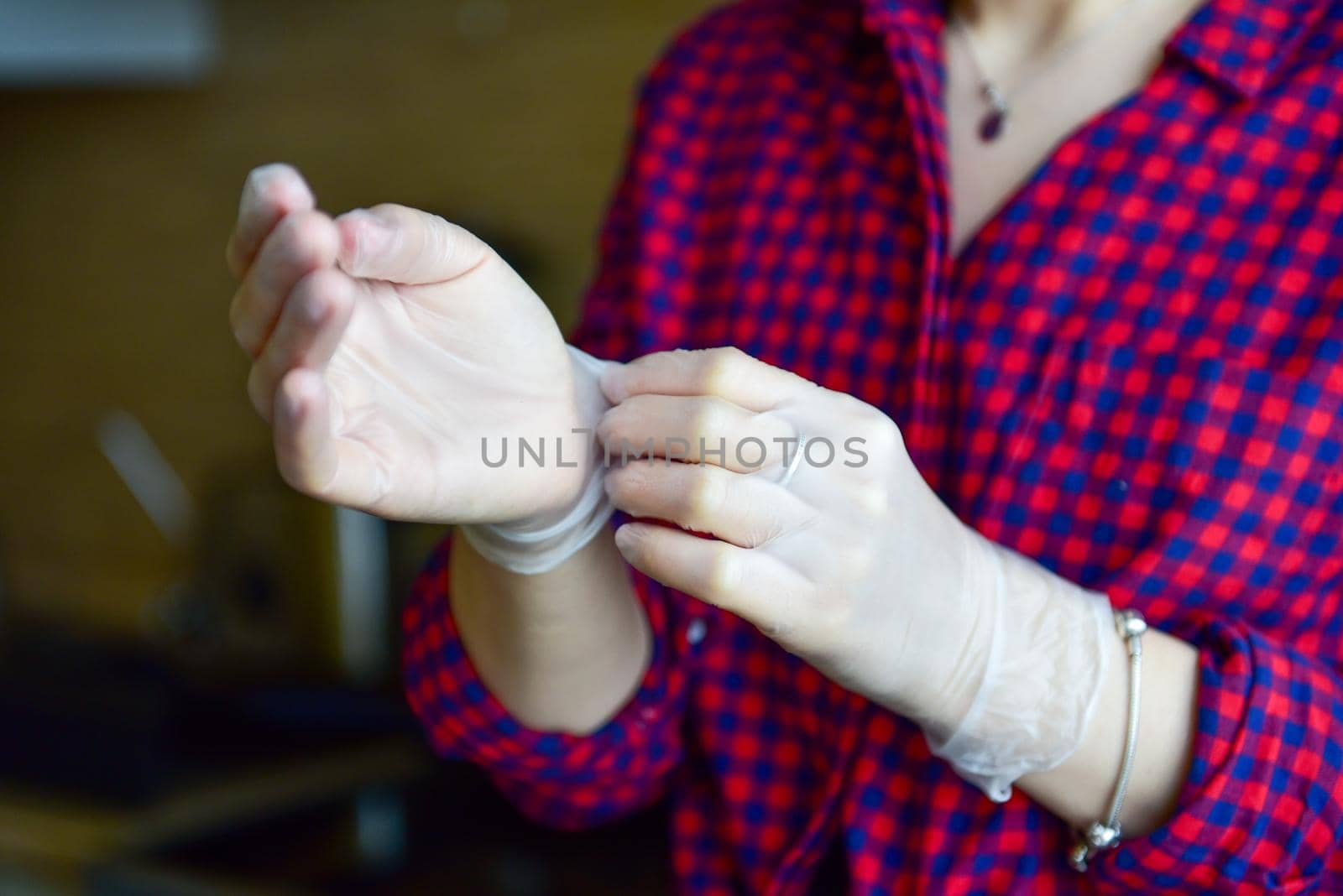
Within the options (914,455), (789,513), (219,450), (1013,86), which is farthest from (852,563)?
(219,450)

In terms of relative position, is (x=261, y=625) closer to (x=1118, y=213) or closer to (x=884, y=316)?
(x=884, y=316)

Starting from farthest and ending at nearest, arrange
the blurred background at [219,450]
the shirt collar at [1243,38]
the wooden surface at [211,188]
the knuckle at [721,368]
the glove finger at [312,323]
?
the wooden surface at [211,188] → the blurred background at [219,450] → the shirt collar at [1243,38] → the knuckle at [721,368] → the glove finger at [312,323]

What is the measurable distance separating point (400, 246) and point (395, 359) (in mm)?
51

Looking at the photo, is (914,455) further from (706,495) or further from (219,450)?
(219,450)

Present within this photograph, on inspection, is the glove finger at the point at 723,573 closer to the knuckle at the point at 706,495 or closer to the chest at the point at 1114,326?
the knuckle at the point at 706,495

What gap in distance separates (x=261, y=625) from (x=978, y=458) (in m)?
1.25

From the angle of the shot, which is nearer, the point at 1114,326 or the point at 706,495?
the point at 706,495

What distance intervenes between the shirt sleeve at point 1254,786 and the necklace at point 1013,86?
0.31 meters

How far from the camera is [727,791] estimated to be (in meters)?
0.68

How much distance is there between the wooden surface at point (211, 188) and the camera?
1396 millimetres

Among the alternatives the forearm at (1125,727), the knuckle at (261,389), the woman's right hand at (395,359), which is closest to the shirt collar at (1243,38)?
the forearm at (1125,727)

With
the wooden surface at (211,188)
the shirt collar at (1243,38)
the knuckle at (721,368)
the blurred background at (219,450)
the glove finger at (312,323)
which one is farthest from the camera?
the wooden surface at (211,188)

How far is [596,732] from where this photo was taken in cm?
66

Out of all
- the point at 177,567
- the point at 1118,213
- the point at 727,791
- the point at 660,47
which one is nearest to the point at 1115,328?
the point at 1118,213
